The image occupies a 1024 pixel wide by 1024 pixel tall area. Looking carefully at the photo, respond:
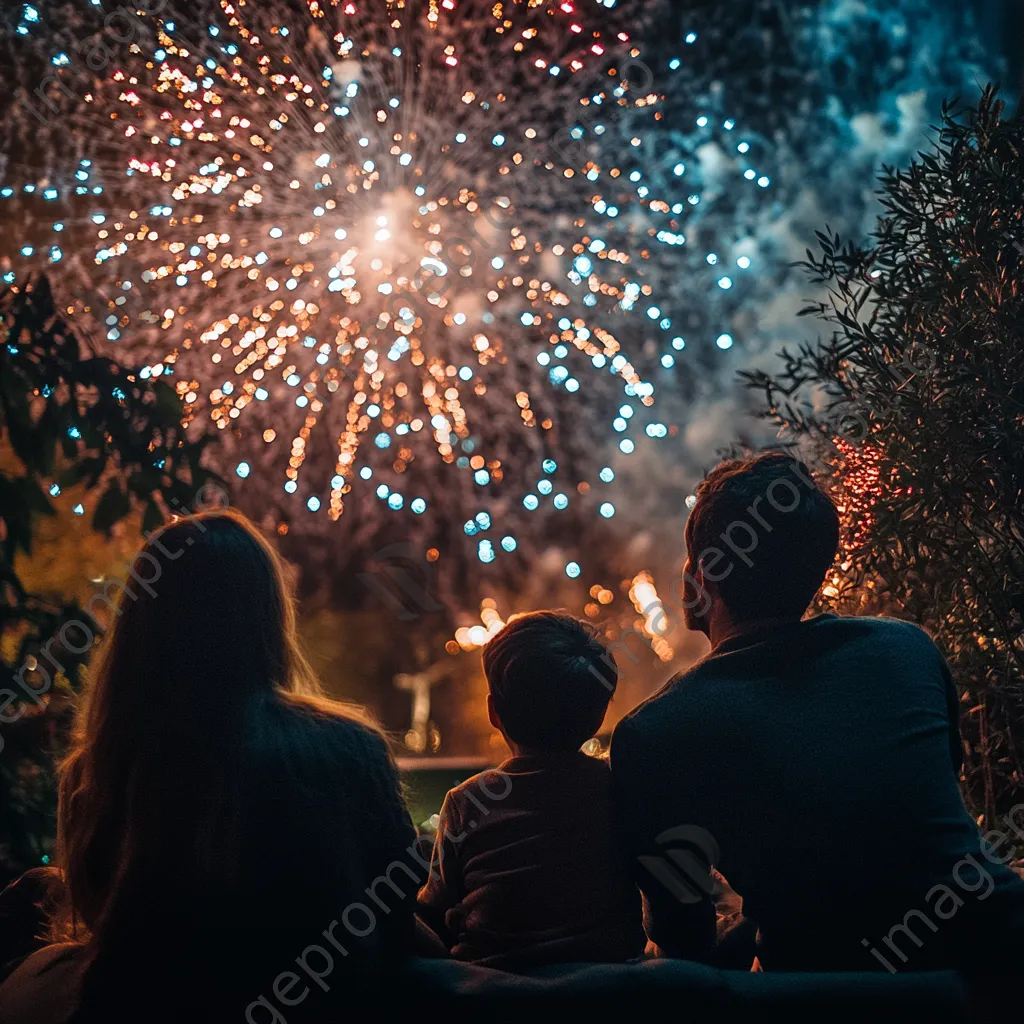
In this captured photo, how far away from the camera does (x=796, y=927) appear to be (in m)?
1.83

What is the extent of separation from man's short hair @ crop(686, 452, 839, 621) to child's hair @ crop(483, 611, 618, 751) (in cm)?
33

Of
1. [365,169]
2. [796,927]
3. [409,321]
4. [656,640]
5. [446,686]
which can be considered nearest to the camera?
[796,927]

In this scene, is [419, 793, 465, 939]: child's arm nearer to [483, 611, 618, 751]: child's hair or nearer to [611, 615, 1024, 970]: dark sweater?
[483, 611, 618, 751]: child's hair

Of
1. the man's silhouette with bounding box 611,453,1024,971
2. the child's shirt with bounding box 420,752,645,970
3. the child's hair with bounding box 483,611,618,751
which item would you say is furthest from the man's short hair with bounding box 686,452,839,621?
the child's shirt with bounding box 420,752,645,970

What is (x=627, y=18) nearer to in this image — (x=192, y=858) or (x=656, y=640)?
(x=192, y=858)

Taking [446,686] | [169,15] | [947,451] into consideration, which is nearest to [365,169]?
[169,15]

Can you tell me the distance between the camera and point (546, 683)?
85.5 inches

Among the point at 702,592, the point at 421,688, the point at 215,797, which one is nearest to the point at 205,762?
the point at 215,797

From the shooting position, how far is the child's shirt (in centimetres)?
205

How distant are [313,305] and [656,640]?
2034cm

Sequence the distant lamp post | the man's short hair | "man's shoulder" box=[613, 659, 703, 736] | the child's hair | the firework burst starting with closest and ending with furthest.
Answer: "man's shoulder" box=[613, 659, 703, 736], the man's short hair, the child's hair, the firework burst, the distant lamp post

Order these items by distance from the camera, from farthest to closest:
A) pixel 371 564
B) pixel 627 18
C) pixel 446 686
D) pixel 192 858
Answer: pixel 446 686
pixel 371 564
pixel 627 18
pixel 192 858

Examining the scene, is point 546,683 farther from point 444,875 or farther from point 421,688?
point 421,688

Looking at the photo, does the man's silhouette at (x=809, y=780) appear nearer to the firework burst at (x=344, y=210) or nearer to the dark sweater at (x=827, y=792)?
the dark sweater at (x=827, y=792)
